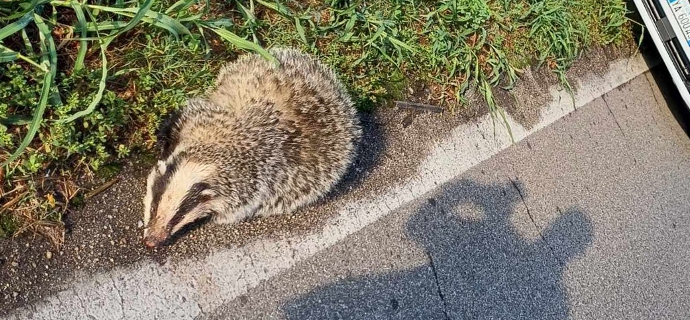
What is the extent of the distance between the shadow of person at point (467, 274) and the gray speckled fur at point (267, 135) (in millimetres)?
658

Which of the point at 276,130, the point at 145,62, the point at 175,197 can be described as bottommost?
the point at 276,130

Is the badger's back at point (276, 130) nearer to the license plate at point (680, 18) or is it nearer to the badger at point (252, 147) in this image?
the badger at point (252, 147)

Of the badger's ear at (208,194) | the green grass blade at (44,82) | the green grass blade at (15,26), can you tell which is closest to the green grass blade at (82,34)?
the green grass blade at (44,82)

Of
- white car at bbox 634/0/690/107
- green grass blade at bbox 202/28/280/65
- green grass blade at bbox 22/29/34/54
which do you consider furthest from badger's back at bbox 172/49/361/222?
white car at bbox 634/0/690/107

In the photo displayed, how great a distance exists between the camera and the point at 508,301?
4297mm

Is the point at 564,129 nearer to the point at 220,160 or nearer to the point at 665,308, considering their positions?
the point at 665,308

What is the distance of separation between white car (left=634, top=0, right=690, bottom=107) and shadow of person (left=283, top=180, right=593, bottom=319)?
2370 mm

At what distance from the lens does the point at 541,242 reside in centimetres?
466

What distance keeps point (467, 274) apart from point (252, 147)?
6.00 ft

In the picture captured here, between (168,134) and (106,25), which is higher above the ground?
(106,25)

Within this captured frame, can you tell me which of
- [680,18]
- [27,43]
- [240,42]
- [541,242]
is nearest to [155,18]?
[240,42]

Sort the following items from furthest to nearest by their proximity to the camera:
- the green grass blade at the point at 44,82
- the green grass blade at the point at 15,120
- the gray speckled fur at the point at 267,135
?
1. the gray speckled fur at the point at 267,135
2. the green grass blade at the point at 15,120
3. the green grass blade at the point at 44,82

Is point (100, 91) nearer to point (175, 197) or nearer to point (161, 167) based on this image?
point (161, 167)

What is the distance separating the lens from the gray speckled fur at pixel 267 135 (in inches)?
134
